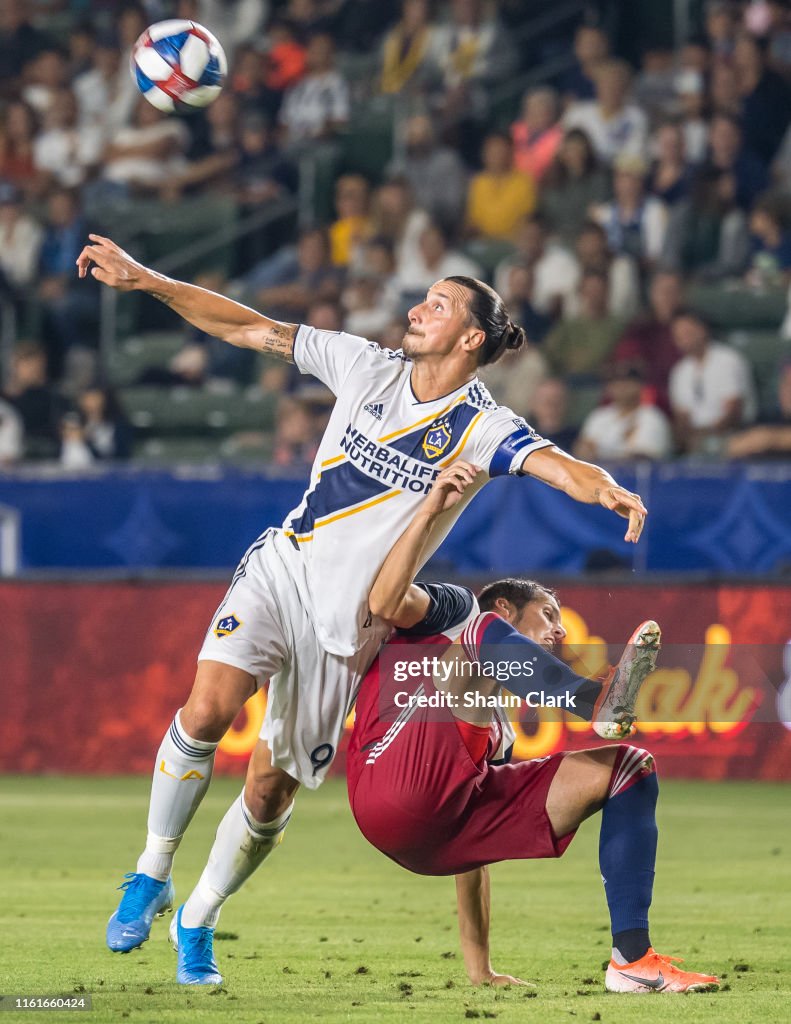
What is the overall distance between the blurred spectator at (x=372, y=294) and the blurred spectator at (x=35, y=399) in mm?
2794

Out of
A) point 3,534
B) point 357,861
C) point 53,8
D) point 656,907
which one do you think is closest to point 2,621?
point 3,534

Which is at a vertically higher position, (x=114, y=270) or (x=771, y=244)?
(x=771, y=244)

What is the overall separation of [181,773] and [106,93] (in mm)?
15194

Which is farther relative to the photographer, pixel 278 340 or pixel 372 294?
pixel 372 294

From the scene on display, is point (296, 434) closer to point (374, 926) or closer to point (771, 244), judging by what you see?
point (771, 244)

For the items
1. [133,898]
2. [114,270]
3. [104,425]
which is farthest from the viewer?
[104,425]

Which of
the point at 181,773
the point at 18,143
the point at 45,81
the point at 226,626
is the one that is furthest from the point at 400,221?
the point at 181,773

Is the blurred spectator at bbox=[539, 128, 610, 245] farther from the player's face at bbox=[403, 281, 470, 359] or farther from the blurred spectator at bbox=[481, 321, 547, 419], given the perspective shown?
the player's face at bbox=[403, 281, 470, 359]

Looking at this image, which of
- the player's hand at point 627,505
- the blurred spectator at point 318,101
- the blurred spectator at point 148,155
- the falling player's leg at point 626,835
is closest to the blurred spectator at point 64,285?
the blurred spectator at point 148,155

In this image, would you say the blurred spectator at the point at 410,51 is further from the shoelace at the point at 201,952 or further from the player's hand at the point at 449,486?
the shoelace at the point at 201,952

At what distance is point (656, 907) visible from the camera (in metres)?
7.58

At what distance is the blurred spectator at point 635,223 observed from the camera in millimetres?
15539

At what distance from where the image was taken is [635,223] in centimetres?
1558

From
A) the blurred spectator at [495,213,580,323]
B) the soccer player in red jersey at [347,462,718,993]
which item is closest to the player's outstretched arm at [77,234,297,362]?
the soccer player in red jersey at [347,462,718,993]
